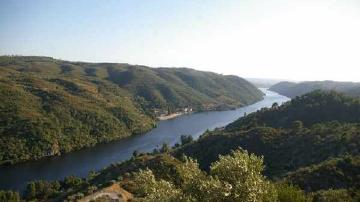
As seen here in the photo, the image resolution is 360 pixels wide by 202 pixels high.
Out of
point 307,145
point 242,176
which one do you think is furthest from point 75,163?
point 242,176

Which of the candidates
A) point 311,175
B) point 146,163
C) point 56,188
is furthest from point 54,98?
point 311,175

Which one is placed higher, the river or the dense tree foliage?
the dense tree foliage

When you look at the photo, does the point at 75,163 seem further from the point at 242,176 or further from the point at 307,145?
the point at 242,176

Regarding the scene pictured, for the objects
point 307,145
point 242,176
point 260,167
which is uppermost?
point 260,167

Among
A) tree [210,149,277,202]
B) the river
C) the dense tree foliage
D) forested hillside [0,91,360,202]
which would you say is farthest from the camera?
the river

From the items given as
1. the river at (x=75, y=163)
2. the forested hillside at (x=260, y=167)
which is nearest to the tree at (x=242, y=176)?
the forested hillside at (x=260, y=167)

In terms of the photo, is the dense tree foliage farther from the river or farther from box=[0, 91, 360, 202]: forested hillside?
the river

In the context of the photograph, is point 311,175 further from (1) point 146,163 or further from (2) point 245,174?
(2) point 245,174

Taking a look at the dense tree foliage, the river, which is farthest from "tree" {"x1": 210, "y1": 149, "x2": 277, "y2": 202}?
the river
